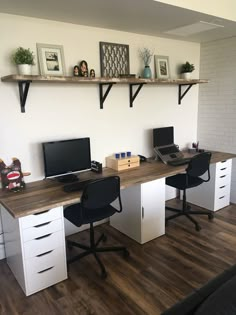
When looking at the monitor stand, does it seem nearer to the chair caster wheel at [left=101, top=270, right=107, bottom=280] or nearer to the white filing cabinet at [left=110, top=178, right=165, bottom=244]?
the white filing cabinet at [left=110, top=178, right=165, bottom=244]

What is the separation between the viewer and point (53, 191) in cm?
241

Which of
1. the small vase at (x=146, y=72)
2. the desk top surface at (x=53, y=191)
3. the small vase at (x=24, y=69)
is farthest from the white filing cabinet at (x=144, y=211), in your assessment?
the small vase at (x=24, y=69)

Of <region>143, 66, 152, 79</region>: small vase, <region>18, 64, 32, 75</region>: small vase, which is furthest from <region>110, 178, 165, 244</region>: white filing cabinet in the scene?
<region>18, 64, 32, 75</region>: small vase

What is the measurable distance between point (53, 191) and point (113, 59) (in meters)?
1.62

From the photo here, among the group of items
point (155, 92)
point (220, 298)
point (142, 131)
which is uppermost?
point (155, 92)

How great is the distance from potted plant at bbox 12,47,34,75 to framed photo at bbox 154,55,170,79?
1676mm

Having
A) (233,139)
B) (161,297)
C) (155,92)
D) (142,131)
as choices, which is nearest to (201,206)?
(233,139)

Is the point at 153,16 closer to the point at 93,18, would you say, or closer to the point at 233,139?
the point at 93,18

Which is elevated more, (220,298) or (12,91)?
(12,91)

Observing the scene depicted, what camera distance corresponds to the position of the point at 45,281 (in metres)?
2.25

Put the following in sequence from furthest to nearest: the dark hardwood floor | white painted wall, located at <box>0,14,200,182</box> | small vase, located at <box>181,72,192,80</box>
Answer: small vase, located at <box>181,72,192,80</box>
white painted wall, located at <box>0,14,200,182</box>
the dark hardwood floor

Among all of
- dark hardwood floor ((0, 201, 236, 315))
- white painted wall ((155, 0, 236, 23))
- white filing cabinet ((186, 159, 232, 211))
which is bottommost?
dark hardwood floor ((0, 201, 236, 315))

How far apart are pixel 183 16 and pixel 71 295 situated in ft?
8.57

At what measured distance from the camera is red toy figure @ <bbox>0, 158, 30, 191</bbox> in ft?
7.90
